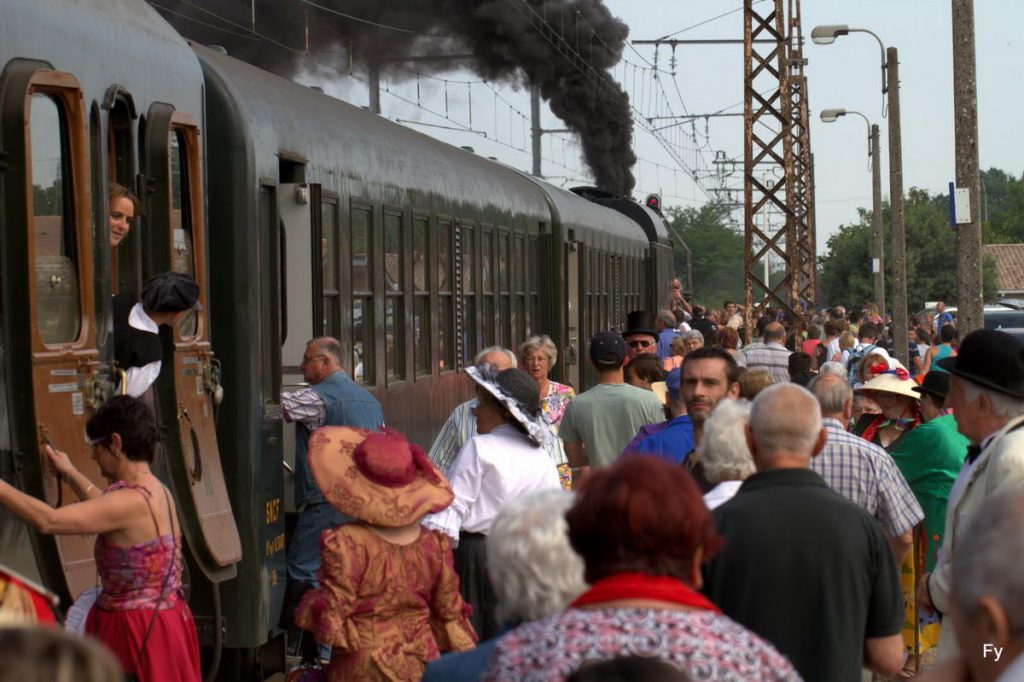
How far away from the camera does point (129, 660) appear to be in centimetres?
577

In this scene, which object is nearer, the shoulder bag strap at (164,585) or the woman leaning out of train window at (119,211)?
the shoulder bag strap at (164,585)

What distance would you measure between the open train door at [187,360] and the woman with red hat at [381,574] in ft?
5.20

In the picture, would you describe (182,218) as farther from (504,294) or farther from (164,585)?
(504,294)

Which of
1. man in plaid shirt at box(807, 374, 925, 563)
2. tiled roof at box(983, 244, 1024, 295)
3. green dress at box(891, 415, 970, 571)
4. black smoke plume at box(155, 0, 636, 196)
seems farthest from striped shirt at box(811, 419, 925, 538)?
tiled roof at box(983, 244, 1024, 295)

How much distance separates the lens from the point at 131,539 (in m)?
5.64

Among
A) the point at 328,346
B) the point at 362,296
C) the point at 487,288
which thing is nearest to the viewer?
the point at 328,346

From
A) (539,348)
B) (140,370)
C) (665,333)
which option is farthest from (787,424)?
(665,333)

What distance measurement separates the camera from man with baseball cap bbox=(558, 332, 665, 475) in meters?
9.30

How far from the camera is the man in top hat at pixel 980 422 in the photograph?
5383mm

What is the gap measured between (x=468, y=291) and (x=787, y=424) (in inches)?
404

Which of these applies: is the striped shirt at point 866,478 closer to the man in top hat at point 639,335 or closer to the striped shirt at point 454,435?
the striped shirt at point 454,435

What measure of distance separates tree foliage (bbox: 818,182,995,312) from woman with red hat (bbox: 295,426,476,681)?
57813 mm

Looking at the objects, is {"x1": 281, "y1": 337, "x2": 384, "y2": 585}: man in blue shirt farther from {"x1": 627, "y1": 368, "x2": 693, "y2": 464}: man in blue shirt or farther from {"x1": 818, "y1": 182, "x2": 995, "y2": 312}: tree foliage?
{"x1": 818, "y1": 182, "x2": 995, "y2": 312}: tree foliage

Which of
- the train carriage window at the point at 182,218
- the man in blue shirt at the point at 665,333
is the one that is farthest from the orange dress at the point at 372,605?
the man in blue shirt at the point at 665,333
